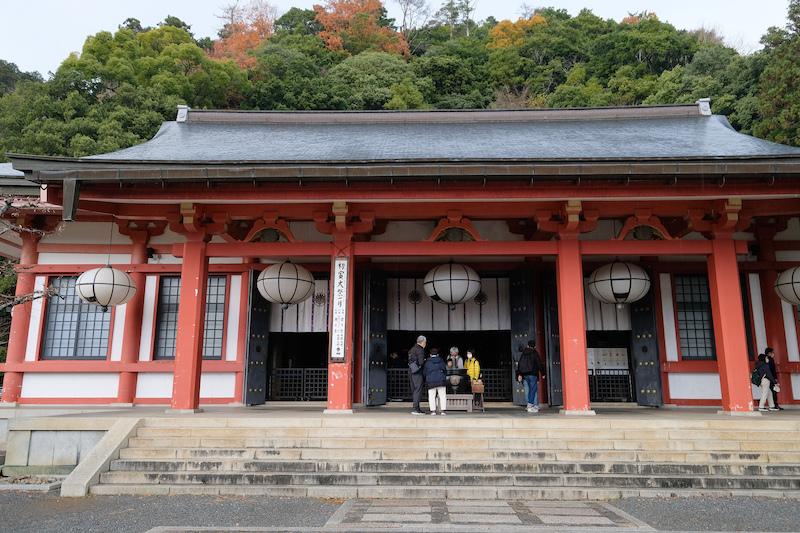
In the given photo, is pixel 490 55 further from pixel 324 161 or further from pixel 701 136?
pixel 324 161

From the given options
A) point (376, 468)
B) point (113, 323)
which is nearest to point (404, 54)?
point (113, 323)

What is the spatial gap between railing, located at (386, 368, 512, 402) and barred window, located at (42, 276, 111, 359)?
6120mm

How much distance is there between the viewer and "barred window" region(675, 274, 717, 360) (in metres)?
11.5

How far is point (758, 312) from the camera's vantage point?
37.0ft

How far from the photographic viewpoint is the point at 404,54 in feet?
154

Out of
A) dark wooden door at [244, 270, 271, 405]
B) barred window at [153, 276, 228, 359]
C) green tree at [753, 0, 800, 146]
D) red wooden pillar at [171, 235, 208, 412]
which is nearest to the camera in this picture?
red wooden pillar at [171, 235, 208, 412]

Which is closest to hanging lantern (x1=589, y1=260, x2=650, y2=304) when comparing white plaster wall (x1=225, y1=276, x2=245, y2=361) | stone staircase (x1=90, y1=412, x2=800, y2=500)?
stone staircase (x1=90, y1=412, x2=800, y2=500)

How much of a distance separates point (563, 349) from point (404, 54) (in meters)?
42.6

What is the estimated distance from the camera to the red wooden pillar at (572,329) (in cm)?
886

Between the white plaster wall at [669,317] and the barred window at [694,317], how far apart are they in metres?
0.14

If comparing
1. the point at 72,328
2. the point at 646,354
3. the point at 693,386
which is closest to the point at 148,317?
the point at 72,328

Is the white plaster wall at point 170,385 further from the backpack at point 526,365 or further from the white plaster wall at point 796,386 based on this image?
the white plaster wall at point 796,386

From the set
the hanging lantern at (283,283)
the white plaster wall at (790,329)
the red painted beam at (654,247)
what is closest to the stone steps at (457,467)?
the red painted beam at (654,247)

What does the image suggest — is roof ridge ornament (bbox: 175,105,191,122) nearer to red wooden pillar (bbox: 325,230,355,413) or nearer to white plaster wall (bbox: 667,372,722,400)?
red wooden pillar (bbox: 325,230,355,413)
